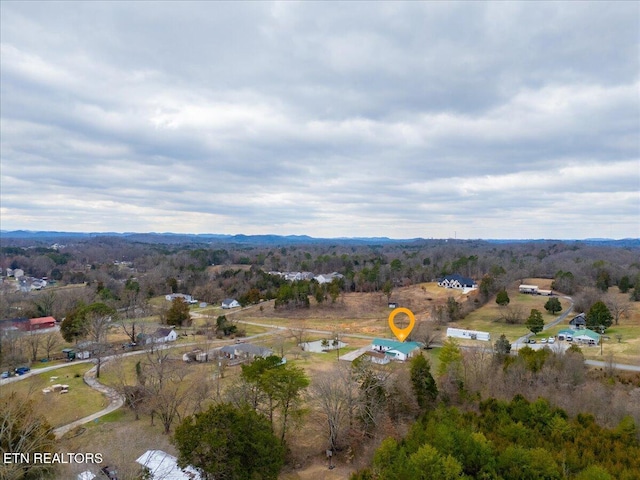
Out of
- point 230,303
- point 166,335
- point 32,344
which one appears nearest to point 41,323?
point 32,344

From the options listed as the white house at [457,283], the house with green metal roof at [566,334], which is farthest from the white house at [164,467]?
the white house at [457,283]

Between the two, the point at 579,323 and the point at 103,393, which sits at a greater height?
the point at 579,323

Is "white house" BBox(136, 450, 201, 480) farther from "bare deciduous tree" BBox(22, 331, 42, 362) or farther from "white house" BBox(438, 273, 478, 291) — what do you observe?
"white house" BBox(438, 273, 478, 291)

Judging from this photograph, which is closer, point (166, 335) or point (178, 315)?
point (166, 335)

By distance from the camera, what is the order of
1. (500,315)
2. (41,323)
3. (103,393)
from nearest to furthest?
(103,393) → (41,323) → (500,315)

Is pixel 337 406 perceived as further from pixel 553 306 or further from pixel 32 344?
pixel 553 306

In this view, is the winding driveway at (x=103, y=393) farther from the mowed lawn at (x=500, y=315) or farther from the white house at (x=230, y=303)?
the mowed lawn at (x=500, y=315)

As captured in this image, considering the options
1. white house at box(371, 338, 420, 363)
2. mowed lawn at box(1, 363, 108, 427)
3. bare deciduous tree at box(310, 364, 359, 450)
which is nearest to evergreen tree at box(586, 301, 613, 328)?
white house at box(371, 338, 420, 363)
